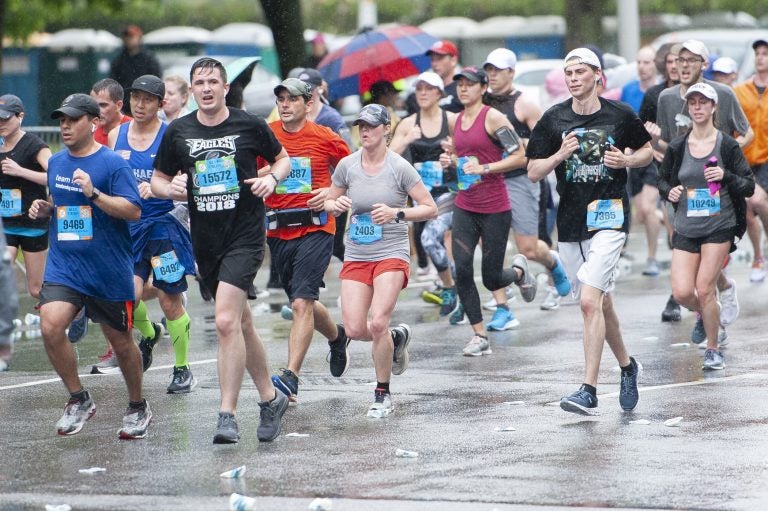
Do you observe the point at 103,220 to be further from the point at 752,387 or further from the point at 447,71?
the point at 447,71

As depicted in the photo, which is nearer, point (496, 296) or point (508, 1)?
point (496, 296)

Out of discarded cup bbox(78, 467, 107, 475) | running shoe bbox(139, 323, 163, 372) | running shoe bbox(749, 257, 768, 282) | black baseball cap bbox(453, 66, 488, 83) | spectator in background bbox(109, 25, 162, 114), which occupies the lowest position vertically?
running shoe bbox(749, 257, 768, 282)

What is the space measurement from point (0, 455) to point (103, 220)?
139 cm

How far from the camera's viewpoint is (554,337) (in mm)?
12039

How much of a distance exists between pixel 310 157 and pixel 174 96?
2.32 meters

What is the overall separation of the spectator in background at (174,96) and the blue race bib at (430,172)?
6.93ft

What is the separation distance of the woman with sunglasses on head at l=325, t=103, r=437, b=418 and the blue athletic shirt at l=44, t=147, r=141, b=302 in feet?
4.55

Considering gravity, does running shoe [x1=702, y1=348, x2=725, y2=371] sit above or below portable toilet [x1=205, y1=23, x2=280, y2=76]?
above

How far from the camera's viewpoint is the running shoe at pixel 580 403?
8.53 metres

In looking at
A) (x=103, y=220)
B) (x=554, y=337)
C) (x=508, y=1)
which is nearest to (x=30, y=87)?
(x=508, y=1)

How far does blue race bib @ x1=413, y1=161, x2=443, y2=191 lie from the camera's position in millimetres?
13045

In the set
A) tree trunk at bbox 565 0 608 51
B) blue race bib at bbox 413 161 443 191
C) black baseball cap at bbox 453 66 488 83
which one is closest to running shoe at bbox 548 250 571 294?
blue race bib at bbox 413 161 443 191

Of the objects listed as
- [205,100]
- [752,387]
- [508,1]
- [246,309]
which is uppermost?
[205,100]

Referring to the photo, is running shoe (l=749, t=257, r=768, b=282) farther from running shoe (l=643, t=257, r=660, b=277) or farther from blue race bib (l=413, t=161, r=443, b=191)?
blue race bib (l=413, t=161, r=443, b=191)
